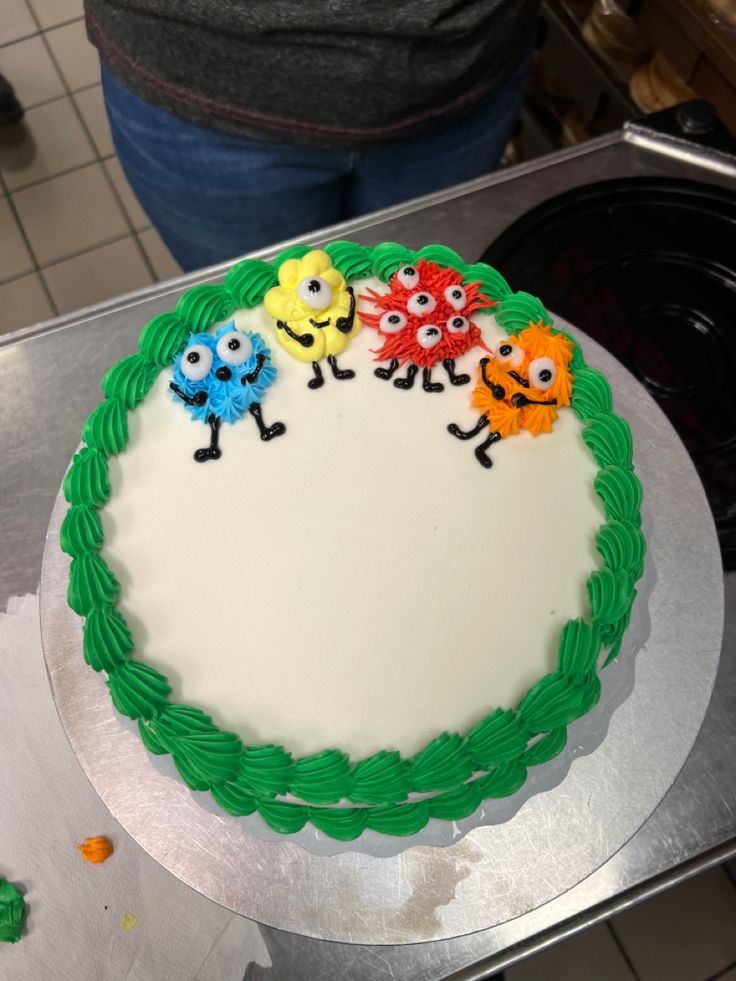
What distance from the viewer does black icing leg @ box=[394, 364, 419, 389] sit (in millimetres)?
1045

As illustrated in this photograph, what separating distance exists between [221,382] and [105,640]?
0.35 meters

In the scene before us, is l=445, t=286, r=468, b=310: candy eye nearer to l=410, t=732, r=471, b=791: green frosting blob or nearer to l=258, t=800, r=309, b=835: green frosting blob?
l=410, t=732, r=471, b=791: green frosting blob

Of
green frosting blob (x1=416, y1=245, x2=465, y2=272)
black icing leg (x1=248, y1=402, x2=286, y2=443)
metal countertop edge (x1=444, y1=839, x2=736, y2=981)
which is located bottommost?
metal countertop edge (x1=444, y1=839, x2=736, y2=981)

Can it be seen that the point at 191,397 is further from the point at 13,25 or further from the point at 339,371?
the point at 13,25

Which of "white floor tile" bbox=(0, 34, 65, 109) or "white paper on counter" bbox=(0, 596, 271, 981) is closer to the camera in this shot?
"white paper on counter" bbox=(0, 596, 271, 981)

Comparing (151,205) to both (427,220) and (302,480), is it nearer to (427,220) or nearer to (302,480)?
(427,220)

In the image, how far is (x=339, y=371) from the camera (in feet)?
3.45

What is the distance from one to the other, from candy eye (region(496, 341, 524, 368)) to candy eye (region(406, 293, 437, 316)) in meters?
0.11

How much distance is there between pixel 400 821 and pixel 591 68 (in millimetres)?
1773

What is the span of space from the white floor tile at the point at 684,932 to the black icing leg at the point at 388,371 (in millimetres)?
1478

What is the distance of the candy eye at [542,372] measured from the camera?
100 centimetres

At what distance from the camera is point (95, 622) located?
903mm

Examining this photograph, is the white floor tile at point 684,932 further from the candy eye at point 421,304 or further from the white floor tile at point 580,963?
the candy eye at point 421,304

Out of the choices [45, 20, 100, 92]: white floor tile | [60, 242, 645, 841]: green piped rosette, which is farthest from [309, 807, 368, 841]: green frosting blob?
[45, 20, 100, 92]: white floor tile
